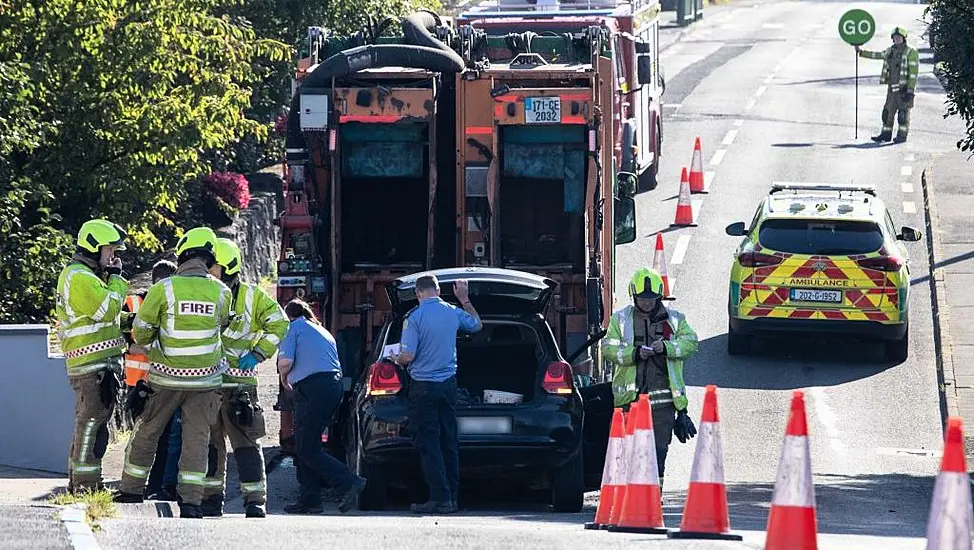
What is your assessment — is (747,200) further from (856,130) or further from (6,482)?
(6,482)

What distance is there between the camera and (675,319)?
40.8 feet

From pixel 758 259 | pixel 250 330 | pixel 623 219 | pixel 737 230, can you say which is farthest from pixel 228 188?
pixel 250 330

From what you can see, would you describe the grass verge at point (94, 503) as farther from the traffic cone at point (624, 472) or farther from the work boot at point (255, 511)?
the traffic cone at point (624, 472)

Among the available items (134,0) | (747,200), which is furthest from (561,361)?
(747,200)

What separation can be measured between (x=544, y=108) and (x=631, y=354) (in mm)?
2730

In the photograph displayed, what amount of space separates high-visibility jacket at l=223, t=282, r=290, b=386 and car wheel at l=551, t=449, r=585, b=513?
214 centimetres

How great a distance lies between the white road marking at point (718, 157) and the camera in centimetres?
3112

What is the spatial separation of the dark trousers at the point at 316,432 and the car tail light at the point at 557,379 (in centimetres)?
137

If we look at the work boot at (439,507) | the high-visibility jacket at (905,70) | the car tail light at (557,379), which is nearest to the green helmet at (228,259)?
the work boot at (439,507)

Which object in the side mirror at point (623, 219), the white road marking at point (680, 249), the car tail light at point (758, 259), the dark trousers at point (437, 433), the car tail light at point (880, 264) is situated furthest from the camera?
the white road marking at point (680, 249)

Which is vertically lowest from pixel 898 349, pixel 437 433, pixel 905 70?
pixel 898 349

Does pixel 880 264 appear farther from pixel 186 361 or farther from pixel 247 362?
pixel 186 361

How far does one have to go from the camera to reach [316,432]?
1227 centimetres

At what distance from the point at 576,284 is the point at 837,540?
4.51m
